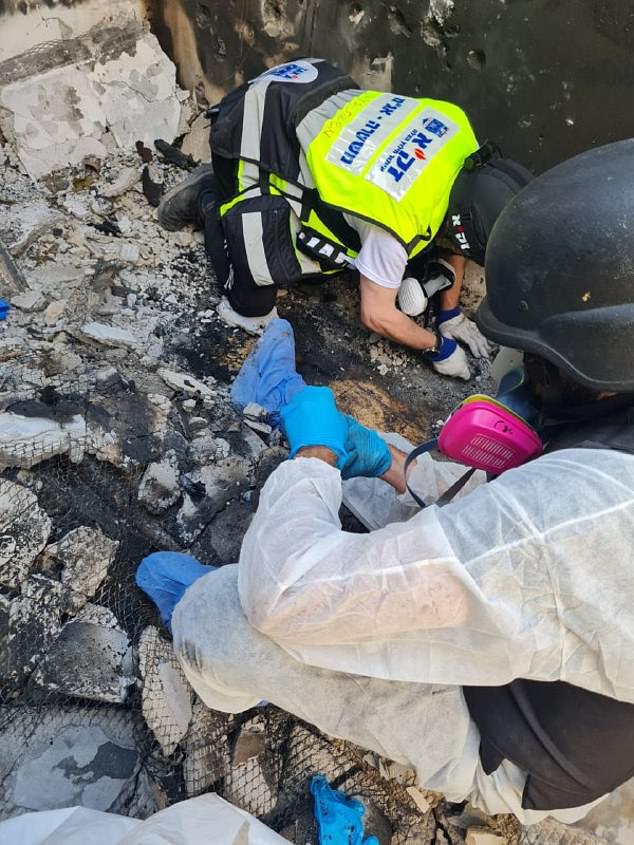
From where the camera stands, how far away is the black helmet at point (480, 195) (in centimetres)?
269

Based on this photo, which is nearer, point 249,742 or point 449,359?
point 249,742

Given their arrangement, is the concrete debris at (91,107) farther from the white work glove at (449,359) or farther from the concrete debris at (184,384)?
the white work glove at (449,359)

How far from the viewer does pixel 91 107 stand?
3.64 meters

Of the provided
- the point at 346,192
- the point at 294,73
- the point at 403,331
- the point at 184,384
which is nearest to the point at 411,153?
the point at 346,192

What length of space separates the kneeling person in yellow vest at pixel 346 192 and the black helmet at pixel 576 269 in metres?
1.33

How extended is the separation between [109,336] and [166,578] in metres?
1.19

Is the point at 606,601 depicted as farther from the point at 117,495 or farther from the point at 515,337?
the point at 117,495

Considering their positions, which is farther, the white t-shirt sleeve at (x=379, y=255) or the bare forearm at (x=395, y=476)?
the white t-shirt sleeve at (x=379, y=255)

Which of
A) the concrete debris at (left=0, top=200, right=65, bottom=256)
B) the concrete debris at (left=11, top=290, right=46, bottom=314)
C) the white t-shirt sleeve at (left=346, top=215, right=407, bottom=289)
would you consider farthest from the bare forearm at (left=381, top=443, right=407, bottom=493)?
the concrete debris at (left=0, top=200, right=65, bottom=256)

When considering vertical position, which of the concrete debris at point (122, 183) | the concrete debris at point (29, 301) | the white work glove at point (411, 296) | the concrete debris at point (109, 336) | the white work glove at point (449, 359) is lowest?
the white work glove at point (449, 359)

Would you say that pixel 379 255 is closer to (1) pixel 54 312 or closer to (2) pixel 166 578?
(1) pixel 54 312

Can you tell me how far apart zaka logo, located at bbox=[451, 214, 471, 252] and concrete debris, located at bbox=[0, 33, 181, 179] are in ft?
6.29

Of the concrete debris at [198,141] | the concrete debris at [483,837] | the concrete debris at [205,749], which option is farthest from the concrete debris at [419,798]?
A: the concrete debris at [198,141]

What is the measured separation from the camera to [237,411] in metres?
2.66
